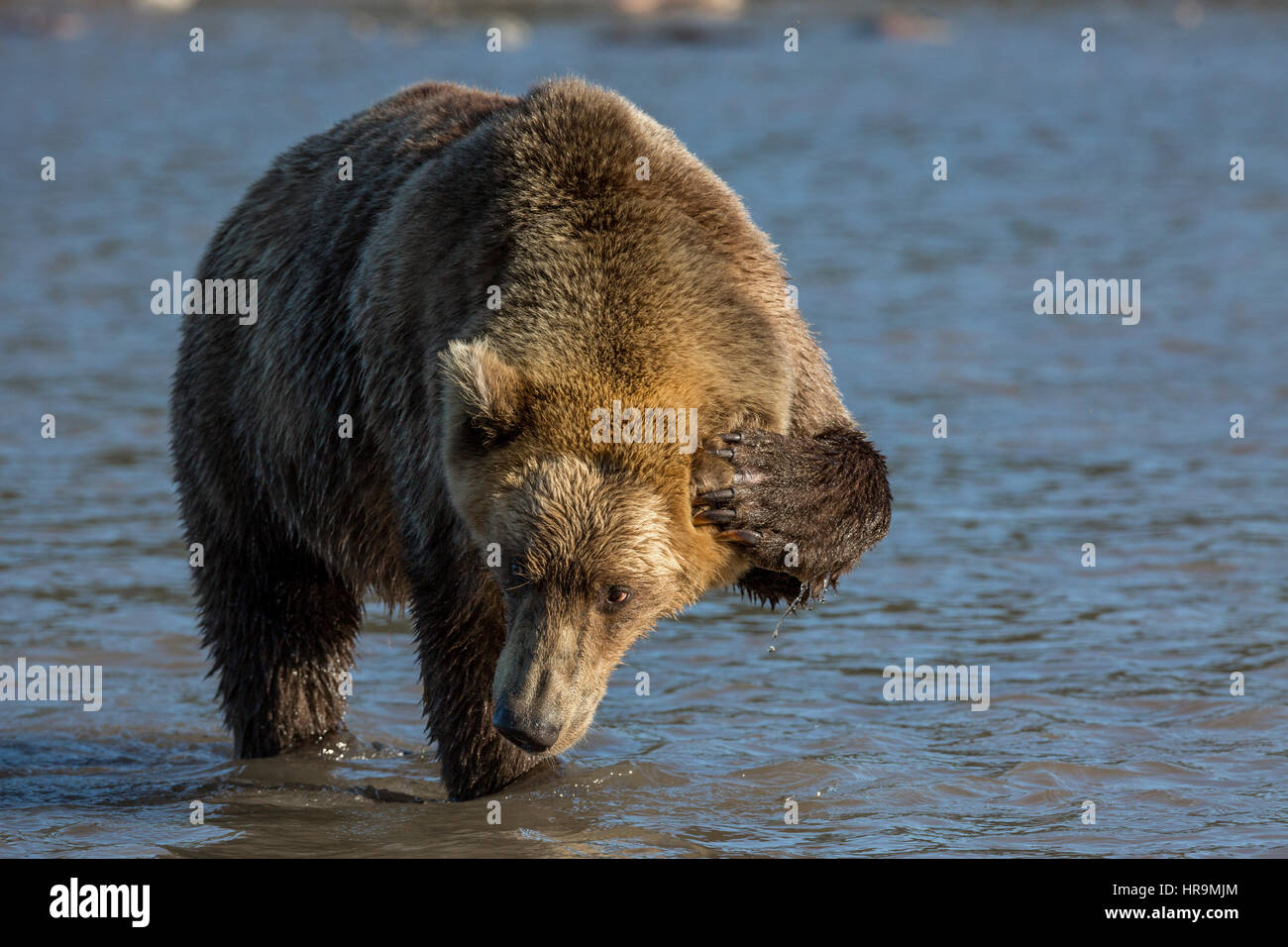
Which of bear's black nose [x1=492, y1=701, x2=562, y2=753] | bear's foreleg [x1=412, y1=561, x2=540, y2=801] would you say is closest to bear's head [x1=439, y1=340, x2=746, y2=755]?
bear's black nose [x1=492, y1=701, x2=562, y2=753]

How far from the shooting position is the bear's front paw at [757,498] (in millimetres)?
4828

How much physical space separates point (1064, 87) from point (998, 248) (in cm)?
1276

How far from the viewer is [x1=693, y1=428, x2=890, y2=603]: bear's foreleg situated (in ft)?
16.0

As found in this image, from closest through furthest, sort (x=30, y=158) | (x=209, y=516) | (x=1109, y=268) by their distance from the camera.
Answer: (x=209, y=516)
(x=1109, y=268)
(x=30, y=158)

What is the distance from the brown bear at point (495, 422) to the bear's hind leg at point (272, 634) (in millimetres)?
10

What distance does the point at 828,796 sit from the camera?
5.99 metres

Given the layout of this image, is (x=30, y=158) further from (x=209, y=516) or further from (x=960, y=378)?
(x=209, y=516)

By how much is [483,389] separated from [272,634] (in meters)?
2.30

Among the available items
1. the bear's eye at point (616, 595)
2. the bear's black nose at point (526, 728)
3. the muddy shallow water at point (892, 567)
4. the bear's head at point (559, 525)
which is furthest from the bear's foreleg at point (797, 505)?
the muddy shallow water at point (892, 567)

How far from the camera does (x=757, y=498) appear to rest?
491 centimetres

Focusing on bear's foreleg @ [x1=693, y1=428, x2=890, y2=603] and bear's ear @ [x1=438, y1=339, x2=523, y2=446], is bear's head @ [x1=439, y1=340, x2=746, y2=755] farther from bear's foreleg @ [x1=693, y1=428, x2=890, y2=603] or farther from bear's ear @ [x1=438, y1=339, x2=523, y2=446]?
bear's foreleg @ [x1=693, y1=428, x2=890, y2=603]

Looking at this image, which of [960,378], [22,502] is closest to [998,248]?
[960,378]
